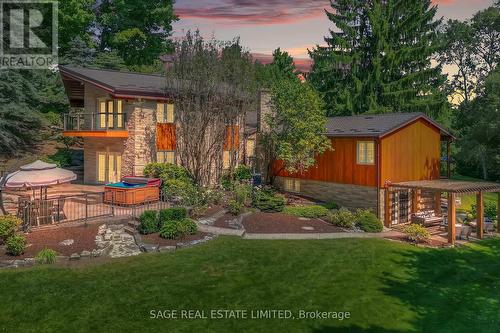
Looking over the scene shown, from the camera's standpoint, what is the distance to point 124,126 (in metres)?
26.0

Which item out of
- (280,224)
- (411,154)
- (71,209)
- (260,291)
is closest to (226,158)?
(280,224)

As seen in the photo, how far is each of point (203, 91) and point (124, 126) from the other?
5.84m

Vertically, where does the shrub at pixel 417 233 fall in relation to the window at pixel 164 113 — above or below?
below

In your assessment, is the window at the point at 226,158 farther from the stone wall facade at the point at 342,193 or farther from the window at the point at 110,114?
the window at the point at 110,114

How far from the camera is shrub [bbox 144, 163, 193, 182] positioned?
2517 cm

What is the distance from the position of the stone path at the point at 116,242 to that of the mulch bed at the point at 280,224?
5.63 metres

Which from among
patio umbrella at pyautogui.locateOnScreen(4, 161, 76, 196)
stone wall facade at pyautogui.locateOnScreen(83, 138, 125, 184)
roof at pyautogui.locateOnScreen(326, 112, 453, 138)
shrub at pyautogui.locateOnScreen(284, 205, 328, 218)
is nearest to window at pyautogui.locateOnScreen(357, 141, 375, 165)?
roof at pyautogui.locateOnScreen(326, 112, 453, 138)

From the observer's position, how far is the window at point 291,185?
28.1 m

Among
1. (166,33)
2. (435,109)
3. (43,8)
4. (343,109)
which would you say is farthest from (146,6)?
(435,109)

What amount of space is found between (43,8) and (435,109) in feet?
149

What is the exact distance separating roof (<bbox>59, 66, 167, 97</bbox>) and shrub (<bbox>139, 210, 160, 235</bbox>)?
10230 millimetres

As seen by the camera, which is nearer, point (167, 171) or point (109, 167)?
point (167, 171)

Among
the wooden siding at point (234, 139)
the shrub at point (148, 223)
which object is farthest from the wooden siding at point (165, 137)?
the shrub at point (148, 223)

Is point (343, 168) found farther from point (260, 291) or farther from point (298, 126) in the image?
point (260, 291)
